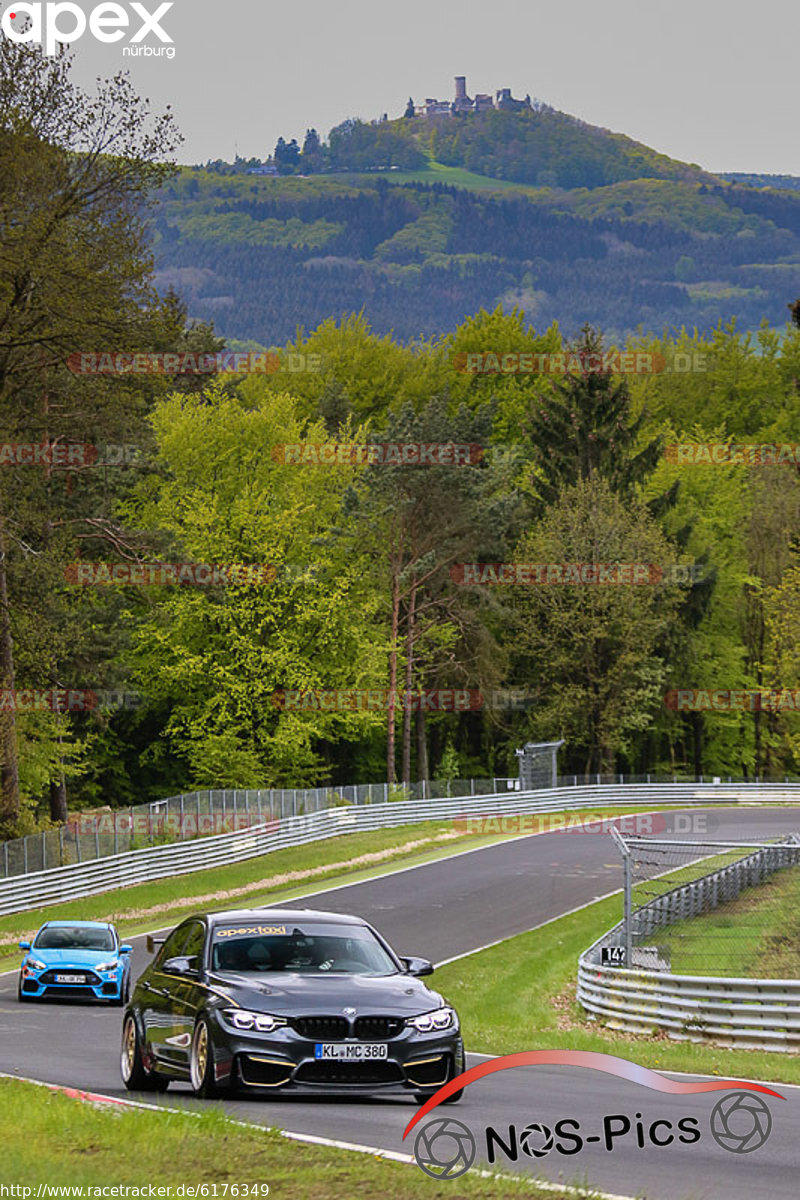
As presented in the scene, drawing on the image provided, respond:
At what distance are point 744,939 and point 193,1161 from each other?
66.9 feet

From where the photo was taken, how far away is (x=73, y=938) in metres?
25.2

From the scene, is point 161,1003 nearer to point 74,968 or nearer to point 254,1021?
point 254,1021

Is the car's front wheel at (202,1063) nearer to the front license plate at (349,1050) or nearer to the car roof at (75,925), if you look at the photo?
the front license plate at (349,1050)

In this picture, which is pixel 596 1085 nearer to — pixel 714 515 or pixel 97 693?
pixel 97 693

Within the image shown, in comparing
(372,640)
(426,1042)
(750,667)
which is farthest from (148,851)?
(750,667)

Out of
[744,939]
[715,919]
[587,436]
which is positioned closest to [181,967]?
[715,919]

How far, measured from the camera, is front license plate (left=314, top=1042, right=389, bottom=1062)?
11047 millimetres

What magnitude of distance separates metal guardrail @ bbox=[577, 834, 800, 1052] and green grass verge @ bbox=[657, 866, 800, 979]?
47cm

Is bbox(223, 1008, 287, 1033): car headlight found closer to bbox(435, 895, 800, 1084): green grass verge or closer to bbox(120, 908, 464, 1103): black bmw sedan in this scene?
bbox(120, 908, 464, 1103): black bmw sedan

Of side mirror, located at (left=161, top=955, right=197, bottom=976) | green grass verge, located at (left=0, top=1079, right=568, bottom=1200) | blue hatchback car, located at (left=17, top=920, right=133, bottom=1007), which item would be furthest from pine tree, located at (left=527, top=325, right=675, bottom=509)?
green grass verge, located at (left=0, top=1079, right=568, bottom=1200)

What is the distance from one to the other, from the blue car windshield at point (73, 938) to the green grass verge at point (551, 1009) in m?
5.59

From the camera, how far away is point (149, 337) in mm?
37219

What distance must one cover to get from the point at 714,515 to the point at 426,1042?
77.8 metres

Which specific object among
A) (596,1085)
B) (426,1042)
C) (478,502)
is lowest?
(596,1085)
